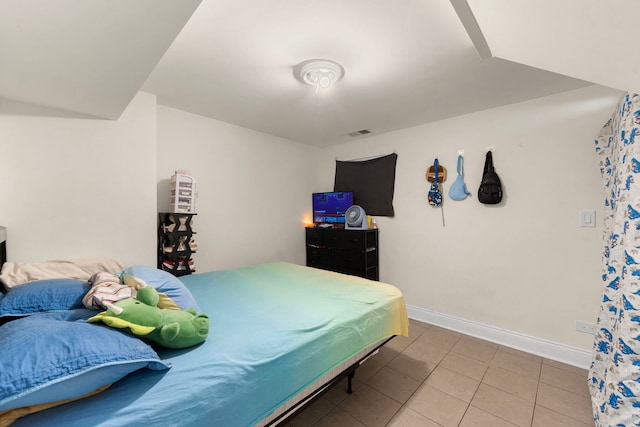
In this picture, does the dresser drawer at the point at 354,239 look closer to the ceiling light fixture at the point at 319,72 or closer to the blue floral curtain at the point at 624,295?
the ceiling light fixture at the point at 319,72

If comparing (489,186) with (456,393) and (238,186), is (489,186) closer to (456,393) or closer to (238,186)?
(456,393)

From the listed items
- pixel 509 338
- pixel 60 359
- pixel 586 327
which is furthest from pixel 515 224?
pixel 60 359

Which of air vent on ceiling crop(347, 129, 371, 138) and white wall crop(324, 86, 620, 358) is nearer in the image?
white wall crop(324, 86, 620, 358)

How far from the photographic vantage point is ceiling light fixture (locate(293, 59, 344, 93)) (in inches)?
75.6

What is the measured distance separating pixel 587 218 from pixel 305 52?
8.98 ft

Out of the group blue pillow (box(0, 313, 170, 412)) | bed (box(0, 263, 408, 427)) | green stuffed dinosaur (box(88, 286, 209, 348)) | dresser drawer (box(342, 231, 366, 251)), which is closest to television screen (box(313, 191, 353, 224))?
dresser drawer (box(342, 231, 366, 251))

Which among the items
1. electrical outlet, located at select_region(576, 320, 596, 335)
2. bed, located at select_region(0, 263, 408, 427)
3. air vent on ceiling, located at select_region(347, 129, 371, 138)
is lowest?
electrical outlet, located at select_region(576, 320, 596, 335)

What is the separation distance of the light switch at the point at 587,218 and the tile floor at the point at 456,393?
48.7 inches

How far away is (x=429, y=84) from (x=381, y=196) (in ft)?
5.40

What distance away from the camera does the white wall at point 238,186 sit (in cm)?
287

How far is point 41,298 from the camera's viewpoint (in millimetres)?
1271

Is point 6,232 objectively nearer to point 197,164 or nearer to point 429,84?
point 197,164

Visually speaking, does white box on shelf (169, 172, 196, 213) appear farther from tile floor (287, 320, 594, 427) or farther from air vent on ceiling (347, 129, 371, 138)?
air vent on ceiling (347, 129, 371, 138)

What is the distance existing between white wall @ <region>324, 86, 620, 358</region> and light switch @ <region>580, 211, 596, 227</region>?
45 mm
